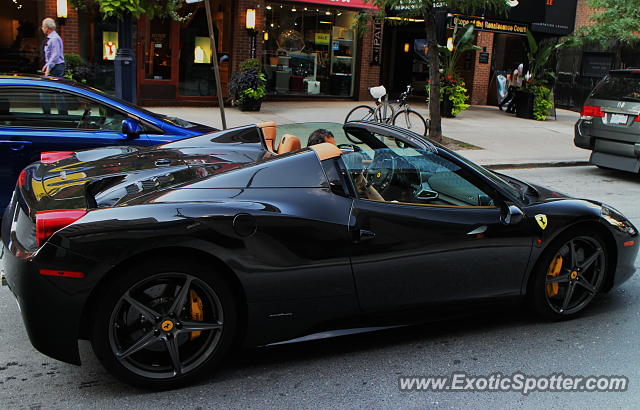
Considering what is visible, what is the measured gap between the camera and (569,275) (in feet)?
14.9

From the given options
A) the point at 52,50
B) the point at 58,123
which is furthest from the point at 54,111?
the point at 52,50

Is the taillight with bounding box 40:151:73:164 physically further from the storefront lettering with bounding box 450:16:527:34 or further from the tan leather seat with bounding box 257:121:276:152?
the storefront lettering with bounding box 450:16:527:34

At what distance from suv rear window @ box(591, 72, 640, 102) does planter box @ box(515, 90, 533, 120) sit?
8.20 meters

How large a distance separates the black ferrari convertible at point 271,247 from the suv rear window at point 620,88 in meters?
6.81

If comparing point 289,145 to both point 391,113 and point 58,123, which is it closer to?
point 58,123

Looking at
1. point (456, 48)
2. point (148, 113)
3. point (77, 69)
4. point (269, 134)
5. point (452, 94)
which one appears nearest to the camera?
point (269, 134)

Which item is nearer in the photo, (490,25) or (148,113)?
(148,113)

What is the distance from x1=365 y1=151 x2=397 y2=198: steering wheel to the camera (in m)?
4.11

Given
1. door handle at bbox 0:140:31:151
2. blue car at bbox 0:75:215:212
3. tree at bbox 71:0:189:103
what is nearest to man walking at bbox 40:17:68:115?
tree at bbox 71:0:189:103

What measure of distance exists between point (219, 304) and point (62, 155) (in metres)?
2.19

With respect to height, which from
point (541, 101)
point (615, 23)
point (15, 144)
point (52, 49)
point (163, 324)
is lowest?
point (163, 324)

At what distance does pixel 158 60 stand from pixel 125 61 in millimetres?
6271

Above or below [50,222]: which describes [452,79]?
above

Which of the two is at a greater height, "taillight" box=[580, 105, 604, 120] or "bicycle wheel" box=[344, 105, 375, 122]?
"taillight" box=[580, 105, 604, 120]
